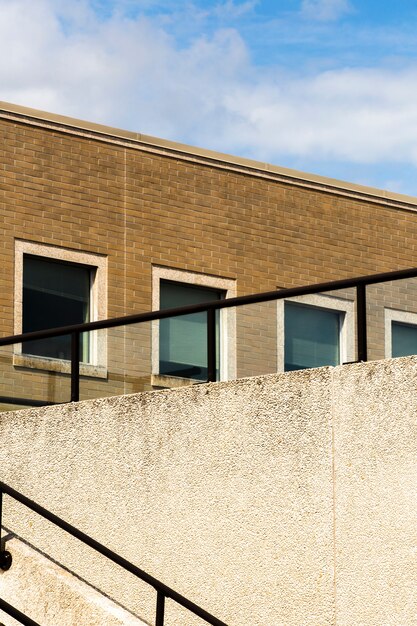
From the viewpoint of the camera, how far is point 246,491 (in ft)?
36.0

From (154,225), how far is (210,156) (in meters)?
1.44

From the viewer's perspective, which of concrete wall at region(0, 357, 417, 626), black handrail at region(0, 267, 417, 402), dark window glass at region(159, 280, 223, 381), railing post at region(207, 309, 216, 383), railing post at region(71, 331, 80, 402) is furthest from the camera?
railing post at region(71, 331, 80, 402)

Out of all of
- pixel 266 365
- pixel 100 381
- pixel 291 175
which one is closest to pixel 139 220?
pixel 291 175

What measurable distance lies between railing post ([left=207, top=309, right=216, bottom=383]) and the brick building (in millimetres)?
6055

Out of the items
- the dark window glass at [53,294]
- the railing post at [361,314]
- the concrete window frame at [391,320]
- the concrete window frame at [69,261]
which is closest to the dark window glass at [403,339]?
the concrete window frame at [391,320]

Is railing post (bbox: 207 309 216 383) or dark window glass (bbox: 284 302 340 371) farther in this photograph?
railing post (bbox: 207 309 216 383)

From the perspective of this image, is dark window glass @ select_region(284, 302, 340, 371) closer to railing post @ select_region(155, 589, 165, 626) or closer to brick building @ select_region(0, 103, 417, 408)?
railing post @ select_region(155, 589, 165, 626)

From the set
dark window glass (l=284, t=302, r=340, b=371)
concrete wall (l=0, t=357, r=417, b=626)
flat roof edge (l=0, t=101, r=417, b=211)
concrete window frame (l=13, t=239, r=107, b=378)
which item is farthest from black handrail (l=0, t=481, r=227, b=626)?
flat roof edge (l=0, t=101, r=417, b=211)

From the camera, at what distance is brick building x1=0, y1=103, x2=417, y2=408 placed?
58.9 feet

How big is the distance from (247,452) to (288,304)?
1.41m

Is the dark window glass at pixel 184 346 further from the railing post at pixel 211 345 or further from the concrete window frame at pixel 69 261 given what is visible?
the concrete window frame at pixel 69 261

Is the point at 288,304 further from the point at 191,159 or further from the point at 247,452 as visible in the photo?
the point at 191,159

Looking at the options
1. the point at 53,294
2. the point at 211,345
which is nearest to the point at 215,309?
the point at 211,345

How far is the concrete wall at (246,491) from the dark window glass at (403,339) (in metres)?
0.28
